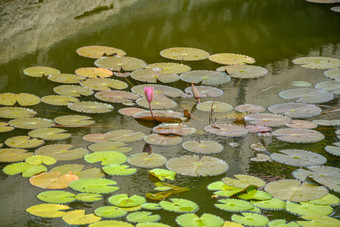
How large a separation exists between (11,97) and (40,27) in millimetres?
1228

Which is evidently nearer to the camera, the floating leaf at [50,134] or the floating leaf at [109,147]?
the floating leaf at [109,147]

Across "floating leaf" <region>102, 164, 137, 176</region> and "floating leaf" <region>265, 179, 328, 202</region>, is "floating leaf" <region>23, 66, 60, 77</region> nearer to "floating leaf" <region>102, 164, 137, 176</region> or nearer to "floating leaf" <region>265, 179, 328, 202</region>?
"floating leaf" <region>102, 164, 137, 176</region>

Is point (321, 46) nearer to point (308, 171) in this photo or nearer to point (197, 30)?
point (197, 30)

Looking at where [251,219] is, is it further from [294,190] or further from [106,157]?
[106,157]

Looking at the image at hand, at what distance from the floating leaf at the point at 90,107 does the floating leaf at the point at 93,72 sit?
406 millimetres

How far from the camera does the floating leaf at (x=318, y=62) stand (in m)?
3.62

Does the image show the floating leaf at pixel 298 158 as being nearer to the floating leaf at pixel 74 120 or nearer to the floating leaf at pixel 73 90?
the floating leaf at pixel 74 120

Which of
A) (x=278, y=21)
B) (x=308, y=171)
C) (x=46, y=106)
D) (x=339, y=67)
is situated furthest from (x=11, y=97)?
(x=278, y=21)

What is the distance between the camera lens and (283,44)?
13.5 ft

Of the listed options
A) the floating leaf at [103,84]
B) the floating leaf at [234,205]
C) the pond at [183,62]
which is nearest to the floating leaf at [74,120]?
the pond at [183,62]

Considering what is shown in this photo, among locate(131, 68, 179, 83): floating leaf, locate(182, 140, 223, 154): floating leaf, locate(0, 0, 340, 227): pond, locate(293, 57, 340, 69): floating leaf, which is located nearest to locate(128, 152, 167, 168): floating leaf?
locate(0, 0, 340, 227): pond

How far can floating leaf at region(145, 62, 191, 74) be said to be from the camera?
3430 millimetres

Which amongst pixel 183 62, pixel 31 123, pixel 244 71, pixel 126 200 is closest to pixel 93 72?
pixel 183 62

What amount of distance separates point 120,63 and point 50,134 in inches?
40.4
